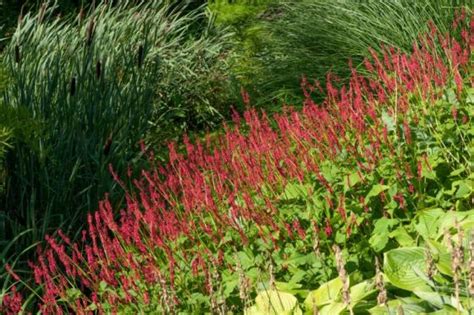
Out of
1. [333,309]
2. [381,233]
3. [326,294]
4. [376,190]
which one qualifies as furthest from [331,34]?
[333,309]

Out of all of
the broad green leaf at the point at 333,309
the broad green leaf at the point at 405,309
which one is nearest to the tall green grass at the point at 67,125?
the broad green leaf at the point at 333,309

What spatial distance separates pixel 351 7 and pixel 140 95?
263 centimetres

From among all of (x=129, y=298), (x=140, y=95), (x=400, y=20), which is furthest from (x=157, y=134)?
(x=129, y=298)

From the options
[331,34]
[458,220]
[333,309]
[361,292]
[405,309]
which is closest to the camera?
[405,309]

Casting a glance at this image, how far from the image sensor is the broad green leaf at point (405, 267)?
112 inches

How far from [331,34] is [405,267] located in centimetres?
510

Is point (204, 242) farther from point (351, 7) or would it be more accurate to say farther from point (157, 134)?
point (351, 7)

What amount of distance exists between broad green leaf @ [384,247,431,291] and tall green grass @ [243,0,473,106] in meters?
4.22

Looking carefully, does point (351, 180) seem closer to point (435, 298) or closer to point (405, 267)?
point (405, 267)

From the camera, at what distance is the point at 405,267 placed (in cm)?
291

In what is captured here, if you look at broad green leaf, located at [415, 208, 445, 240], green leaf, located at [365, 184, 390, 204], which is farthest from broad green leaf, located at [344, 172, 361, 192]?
broad green leaf, located at [415, 208, 445, 240]

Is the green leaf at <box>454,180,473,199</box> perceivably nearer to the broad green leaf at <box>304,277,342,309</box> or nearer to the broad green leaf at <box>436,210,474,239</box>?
the broad green leaf at <box>436,210,474,239</box>

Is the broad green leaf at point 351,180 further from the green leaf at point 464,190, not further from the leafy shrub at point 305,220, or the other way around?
the green leaf at point 464,190

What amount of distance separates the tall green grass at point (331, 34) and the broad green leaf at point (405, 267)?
166 inches
